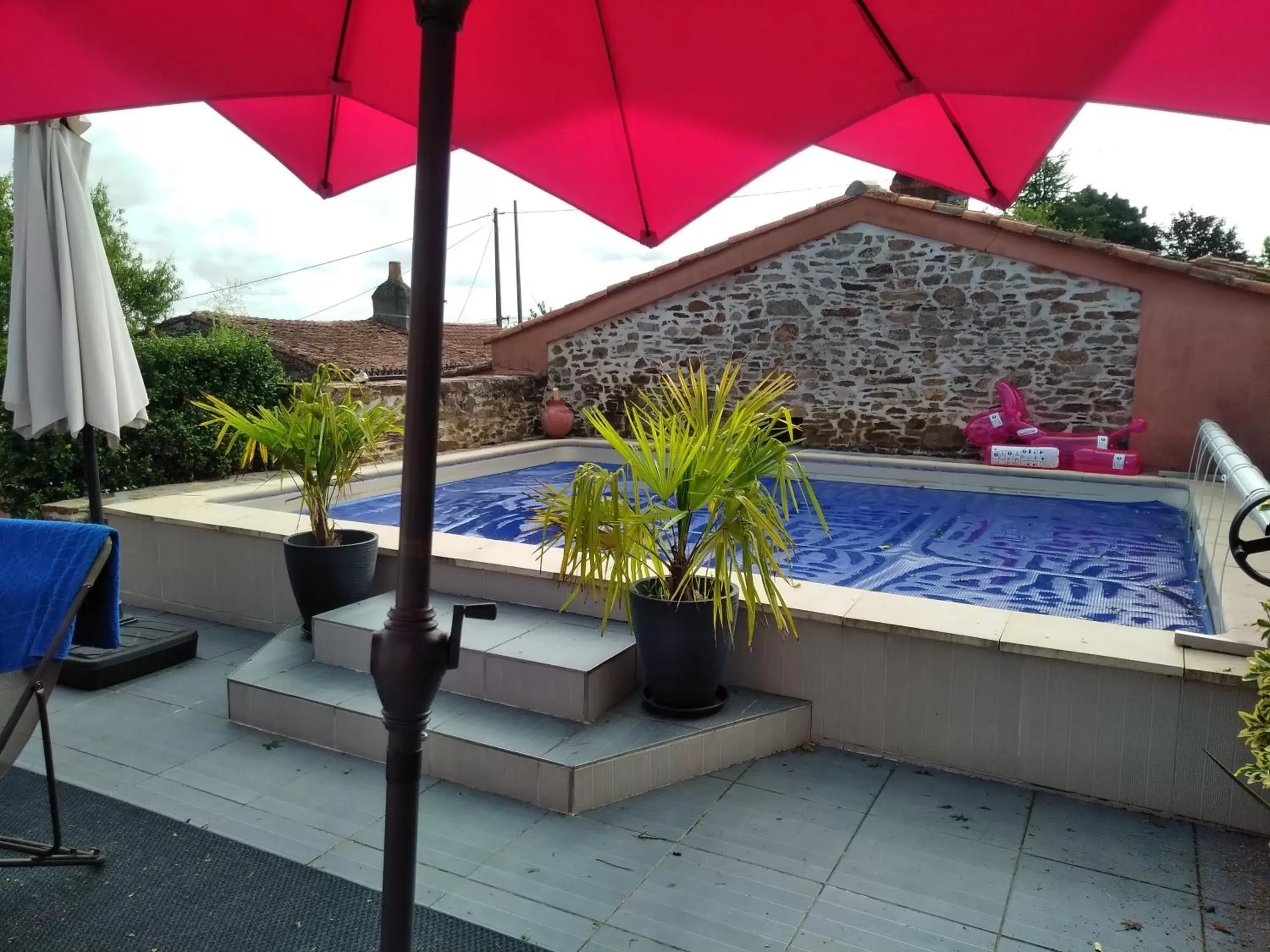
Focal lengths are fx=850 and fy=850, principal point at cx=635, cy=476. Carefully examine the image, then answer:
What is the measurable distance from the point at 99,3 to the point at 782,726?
308cm

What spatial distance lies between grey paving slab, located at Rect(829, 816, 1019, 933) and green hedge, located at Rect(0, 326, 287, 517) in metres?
4.37

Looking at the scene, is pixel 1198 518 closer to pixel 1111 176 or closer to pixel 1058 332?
pixel 1058 332

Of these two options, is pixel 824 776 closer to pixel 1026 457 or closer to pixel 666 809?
pixel 666 809

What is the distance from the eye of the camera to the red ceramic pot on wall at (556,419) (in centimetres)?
1061

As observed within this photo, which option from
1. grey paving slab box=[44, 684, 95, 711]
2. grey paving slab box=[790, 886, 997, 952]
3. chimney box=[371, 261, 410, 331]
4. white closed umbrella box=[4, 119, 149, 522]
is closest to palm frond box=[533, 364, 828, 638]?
grey paving slab box=[790, 886, 997, 952]

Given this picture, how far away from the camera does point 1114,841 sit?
8.95 feet

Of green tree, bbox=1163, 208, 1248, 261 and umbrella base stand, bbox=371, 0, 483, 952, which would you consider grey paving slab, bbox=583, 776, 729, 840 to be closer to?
umbrella base stand, bbox=371, 0, 483, 952

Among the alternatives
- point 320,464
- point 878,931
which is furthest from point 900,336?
point 878,931

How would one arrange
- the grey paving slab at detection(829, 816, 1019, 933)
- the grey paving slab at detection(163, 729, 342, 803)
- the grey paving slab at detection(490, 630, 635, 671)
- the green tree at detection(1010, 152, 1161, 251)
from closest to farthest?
the grey paving slab at detection(829, 816, 1019, 933)
the grey paving slab at detection(163, 729, 342, 803)
the grey paving slab at detection(490, 630, 635, 671)
the green tree at detection(1010, 152, 1161, 251)

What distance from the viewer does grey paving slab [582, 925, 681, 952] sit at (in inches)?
86.0

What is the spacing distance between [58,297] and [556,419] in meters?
7.10

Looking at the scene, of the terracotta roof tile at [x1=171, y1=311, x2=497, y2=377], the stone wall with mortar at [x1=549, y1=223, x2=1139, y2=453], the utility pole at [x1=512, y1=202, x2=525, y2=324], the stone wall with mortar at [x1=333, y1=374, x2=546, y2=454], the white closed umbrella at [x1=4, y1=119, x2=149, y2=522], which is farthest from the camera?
the utility pole at [x1=512, y1=202, x2=525, y2=324]

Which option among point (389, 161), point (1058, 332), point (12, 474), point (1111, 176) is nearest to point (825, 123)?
point (389, 161)

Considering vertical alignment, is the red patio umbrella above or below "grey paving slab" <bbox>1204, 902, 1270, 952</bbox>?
above
